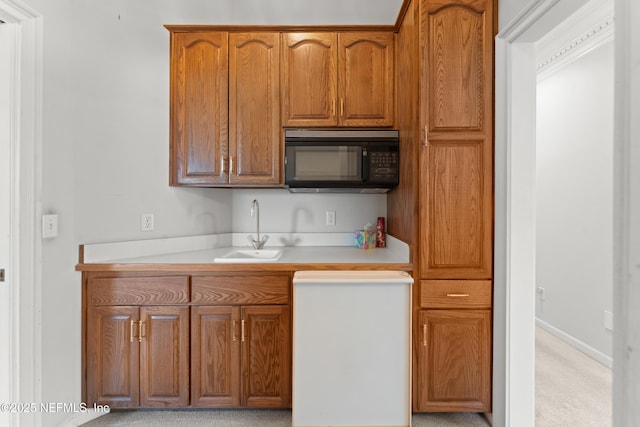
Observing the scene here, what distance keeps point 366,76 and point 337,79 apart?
20cm

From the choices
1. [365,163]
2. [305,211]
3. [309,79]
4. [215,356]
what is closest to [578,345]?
[365,163]

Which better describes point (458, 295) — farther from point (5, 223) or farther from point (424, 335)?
point (5, 223)

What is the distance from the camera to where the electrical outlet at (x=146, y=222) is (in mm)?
A: 1938

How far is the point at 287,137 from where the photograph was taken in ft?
6.52

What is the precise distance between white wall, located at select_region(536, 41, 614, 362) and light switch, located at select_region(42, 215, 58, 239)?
3.60m

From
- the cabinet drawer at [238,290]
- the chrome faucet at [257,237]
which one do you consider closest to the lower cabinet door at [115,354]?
the cabinet drawer at [238,290]

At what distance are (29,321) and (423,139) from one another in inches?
82.5

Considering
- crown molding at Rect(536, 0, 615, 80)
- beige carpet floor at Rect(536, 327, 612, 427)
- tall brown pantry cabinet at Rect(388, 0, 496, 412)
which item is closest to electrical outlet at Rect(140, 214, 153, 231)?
tall brown pantry cabinet at Rect(388, 0, 496, 412)

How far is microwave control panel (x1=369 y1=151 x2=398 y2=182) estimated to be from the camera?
196cm

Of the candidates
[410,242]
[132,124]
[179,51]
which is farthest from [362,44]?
[132,124]

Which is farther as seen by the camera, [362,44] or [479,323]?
[362,44]

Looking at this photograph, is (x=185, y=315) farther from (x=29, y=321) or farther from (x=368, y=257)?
(x=368, y=257)

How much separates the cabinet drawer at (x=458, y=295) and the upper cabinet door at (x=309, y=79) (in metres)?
1.21

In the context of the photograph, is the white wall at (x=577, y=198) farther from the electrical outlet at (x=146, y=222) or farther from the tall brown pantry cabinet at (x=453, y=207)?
the electrical outlet at (x=146, y=222)
